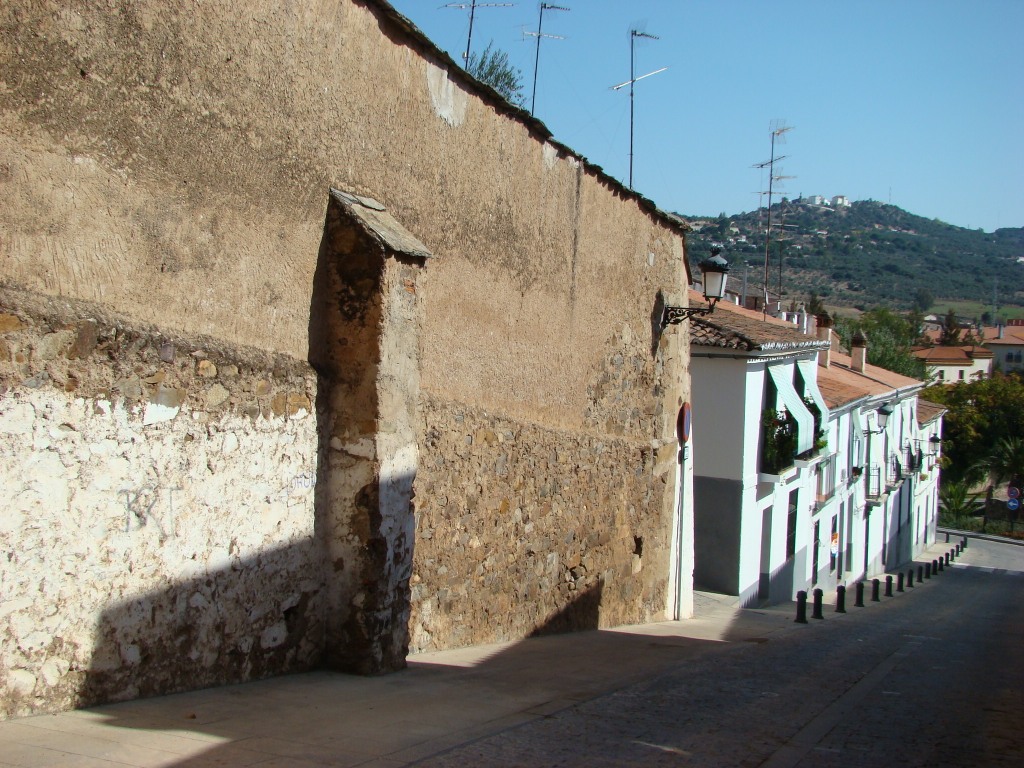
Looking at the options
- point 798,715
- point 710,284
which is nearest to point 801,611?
point 710,284

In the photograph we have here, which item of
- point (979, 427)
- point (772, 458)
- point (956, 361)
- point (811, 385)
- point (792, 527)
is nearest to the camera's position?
point (772, 458)

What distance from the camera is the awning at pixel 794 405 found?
18.9 metres

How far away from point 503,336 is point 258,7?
3574mm

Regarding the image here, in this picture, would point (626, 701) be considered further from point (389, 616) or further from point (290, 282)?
point (290, 282)

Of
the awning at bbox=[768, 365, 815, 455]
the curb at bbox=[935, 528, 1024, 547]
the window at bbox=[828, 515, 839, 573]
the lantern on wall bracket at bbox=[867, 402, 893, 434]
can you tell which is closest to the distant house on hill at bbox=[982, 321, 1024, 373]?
the curb at bbox=[935, 528, 1024, 547]

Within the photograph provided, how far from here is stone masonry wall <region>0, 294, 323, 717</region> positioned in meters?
4.21

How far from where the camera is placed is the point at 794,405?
19297 millimetres

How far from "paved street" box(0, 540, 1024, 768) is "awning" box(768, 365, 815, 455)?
27.9 feet

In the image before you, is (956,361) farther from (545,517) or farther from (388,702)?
(388,702)

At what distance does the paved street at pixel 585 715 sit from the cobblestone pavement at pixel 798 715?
0.07 ft

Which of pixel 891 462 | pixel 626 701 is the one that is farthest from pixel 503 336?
pixel 891 462

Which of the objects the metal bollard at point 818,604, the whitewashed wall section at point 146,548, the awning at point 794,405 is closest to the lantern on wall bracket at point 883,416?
the awning at point 794,405

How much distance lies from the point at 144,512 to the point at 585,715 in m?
2.81

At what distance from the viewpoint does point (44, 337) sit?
168 inches
